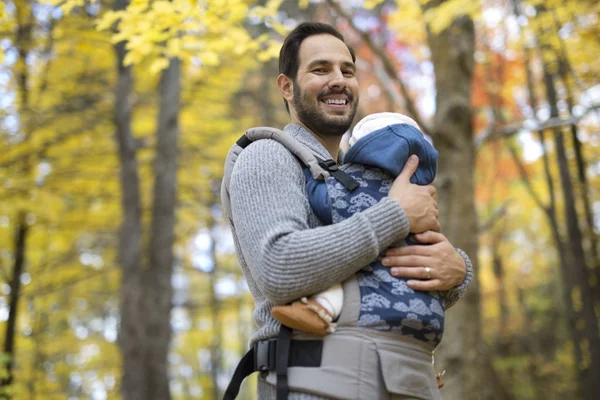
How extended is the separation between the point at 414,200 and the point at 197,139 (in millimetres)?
8412

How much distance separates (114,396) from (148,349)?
19.7ft

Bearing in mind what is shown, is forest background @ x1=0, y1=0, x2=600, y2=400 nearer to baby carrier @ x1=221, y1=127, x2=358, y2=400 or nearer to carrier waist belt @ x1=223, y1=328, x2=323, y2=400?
baby carrier @ x1=221, y1=127, x2=358, y2=400

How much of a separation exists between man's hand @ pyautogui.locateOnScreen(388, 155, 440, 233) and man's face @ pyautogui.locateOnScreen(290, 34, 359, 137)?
319mm

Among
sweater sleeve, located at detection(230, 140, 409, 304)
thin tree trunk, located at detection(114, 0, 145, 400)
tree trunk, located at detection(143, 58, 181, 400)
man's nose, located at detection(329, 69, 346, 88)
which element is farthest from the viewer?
tree trunk, located at detection(143, 58, 181, 400)

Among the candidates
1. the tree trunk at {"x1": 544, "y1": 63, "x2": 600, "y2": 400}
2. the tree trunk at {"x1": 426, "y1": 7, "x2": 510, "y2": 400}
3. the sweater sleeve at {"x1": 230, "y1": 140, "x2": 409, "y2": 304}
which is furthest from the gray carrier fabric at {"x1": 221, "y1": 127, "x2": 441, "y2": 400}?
the tree trunk at {"x1": 544, "y1": 63, "x2": 600, "y2": 400}

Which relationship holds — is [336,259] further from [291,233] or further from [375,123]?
[375,123]

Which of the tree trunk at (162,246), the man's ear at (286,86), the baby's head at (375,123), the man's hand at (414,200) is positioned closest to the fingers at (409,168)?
the man's hand at (414,200)

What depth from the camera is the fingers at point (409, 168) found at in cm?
183

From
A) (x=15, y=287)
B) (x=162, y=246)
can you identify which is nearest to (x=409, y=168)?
(x=162, y=246)

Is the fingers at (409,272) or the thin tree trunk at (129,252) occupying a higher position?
the fingers at (409,272)

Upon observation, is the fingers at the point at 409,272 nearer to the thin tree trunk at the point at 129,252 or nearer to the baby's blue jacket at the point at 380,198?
the baby's blue jacket at the point at 380,198

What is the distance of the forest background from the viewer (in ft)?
16.4

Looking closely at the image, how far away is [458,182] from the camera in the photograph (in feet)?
17.2

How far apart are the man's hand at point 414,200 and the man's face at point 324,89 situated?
1.05ft
